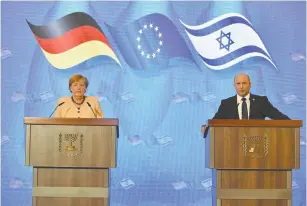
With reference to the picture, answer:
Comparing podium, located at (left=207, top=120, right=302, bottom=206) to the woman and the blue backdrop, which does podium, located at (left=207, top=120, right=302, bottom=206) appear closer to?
the woman

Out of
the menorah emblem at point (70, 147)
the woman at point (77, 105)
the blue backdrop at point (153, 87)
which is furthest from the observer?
the blue backdrop at point (153, 87)

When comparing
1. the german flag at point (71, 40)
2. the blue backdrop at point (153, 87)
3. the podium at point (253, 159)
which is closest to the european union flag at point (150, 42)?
the blue backdrop at point (153, 87)

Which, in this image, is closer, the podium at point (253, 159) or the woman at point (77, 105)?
the podium at point (253, 159)

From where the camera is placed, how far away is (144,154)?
654 centimetres

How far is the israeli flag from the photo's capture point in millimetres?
6598

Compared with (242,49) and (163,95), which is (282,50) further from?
(163,95)

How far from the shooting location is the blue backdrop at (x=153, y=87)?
21.4ft

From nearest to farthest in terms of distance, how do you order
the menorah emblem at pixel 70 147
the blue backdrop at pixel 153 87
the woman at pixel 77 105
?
the menorah emblem at pixel 70 147 < the woman at pixel 77 105 < the blue backdrop at pixel 153 87

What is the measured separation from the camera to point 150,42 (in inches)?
259

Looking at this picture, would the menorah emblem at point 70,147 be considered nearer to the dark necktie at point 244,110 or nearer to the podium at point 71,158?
the podium at point 71,158

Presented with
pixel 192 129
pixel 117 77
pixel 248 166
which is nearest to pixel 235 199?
pixel 248 166

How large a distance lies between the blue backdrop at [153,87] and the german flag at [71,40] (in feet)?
0.20

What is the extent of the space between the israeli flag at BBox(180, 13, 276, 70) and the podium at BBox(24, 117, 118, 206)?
2.34 metres

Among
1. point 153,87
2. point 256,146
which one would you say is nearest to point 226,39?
point 153,87
